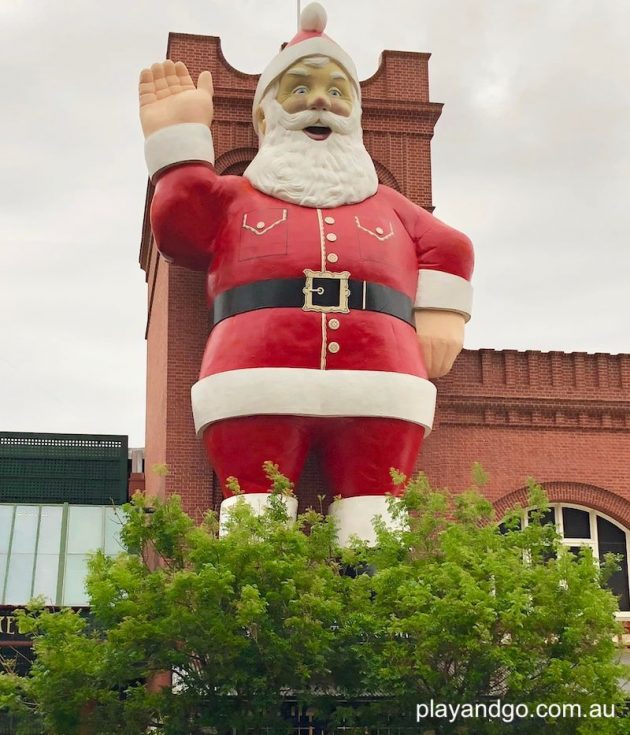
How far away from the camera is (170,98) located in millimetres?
15328

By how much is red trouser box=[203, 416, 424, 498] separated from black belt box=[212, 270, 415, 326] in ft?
4.38

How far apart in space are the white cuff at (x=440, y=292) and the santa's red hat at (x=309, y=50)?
249cm

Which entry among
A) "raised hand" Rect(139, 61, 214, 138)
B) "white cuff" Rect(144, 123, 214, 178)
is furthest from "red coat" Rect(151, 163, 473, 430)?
"raised hand" Rect(139, 61, 214, 138)

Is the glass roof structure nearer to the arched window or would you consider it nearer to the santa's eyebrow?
the arched window

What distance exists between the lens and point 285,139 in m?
15.6

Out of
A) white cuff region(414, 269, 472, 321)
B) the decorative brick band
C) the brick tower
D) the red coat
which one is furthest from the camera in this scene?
the decorative brick band

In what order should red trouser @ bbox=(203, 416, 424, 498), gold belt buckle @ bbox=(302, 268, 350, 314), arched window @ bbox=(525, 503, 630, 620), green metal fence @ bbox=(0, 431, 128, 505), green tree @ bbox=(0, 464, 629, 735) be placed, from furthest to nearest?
green metal fence @ bbox=(0, 431, 128, 505) → arched window @ bbox=(525, 503, 630, 620) → gold belt buckle @ bbox=(302, 268, 350, 314) → red trouser @ bbox=(203, 416, 424, 498) → green tree @ bbox=(0, 464, 629, 735)

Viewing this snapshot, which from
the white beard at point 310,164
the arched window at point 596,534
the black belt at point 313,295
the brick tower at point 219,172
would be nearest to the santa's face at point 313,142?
the white beard at point 310,164

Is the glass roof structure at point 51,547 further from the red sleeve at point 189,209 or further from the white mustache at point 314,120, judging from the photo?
the white mustache at point 314,120

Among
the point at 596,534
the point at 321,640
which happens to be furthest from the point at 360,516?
the point at 596,534

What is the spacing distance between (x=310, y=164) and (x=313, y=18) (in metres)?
1.95

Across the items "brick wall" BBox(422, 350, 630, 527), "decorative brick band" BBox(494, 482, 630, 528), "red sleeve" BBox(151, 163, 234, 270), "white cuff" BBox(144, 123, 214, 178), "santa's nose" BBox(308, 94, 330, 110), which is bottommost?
"decorative brick band" BBox(494, 482, 630, 528)

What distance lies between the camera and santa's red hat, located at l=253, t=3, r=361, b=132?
614 inches

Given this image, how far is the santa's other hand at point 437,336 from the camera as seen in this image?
52.0ft
